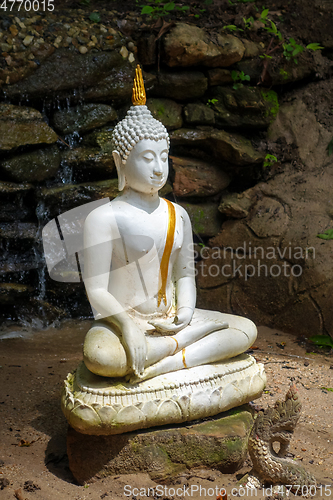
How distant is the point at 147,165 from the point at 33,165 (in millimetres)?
2614

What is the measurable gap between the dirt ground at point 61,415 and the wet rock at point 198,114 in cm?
245

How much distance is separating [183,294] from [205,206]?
2.91 m

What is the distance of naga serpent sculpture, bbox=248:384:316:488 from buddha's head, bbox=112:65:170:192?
1.43 m

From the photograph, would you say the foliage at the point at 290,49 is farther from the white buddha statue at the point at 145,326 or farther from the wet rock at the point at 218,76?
the white buddha statue at the point at 145,326

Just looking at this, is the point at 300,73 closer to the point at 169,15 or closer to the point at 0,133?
the point at 169,15

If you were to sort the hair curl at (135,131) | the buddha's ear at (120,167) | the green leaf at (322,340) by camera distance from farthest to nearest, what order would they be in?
the green leaf at (322,340), the buddha's ear at (120,167), the hair curl at (135,131)

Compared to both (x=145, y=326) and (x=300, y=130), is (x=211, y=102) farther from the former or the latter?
(x=145, y=326)

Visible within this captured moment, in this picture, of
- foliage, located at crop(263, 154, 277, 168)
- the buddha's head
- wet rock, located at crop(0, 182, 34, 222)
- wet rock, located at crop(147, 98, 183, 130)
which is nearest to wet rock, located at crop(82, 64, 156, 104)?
wet rock, located at crop(147, 98, 183, 130)

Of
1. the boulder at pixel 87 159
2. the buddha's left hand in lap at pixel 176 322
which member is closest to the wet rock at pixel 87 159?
the boulder at pixel 87 159

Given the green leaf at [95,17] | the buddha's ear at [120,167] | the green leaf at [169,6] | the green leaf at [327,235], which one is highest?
the green leaf at [169,6]

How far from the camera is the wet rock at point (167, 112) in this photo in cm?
577

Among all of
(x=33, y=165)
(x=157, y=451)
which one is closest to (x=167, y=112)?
(x=33, y=165)

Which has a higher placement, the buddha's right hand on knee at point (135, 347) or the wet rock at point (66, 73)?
the wet rock at point (66, 73)

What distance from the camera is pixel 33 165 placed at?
17.4ft
